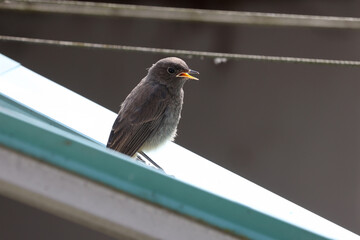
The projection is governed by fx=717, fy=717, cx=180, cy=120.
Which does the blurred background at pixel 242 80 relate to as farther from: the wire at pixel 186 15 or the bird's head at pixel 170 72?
the wire at pixel 186 15

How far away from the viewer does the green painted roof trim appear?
6.70 ft

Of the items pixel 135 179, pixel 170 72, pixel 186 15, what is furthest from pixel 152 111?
pixel 135 179

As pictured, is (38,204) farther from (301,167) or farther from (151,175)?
(301,167)

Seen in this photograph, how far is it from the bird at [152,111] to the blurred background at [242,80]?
2168 mm

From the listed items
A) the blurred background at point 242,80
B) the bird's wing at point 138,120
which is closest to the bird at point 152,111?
the bird's wing at point 138,120

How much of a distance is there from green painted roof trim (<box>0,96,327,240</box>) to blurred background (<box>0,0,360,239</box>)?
600 centimetres

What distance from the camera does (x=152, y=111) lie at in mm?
5762

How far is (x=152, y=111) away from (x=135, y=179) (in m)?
3.67

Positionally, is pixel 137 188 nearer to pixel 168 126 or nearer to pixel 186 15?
pixel 186 15

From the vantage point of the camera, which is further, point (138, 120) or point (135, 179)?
point (138, 120)

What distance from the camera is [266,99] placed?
8328mm

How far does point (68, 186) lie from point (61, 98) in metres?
3.10

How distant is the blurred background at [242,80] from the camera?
26.9 ft

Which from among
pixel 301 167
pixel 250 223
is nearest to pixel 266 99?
pixel 301 167
